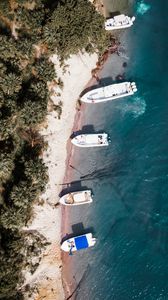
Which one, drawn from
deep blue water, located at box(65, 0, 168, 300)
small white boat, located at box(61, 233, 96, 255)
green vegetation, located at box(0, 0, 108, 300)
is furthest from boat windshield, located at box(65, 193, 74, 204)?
small white boat, located at box(61, 233, 96, 255)

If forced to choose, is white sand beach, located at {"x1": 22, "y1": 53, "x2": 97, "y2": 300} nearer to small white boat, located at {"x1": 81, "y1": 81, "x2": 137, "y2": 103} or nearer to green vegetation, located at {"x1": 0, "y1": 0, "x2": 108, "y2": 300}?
green vegetation, located at {"x1": 0, "y1": 0, "x2": 108, "y2": 300}

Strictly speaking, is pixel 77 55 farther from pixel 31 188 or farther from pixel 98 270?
pixel 98 270

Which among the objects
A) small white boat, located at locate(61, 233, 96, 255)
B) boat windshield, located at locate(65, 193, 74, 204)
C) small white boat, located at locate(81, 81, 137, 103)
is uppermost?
small white boat, located at locate(81, 81, 137, 103)

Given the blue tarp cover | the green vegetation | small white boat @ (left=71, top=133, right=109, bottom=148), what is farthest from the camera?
small white boat @ (left=71, top=133, right=109, bottom=148)

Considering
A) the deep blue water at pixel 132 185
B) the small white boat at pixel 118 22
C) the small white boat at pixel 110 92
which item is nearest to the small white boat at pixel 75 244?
the deep blue water at pixel 132 185

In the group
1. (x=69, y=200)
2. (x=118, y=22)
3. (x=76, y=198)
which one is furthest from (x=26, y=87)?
(x=118, y=22)

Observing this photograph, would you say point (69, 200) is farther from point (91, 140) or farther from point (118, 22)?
point (118, 22)
